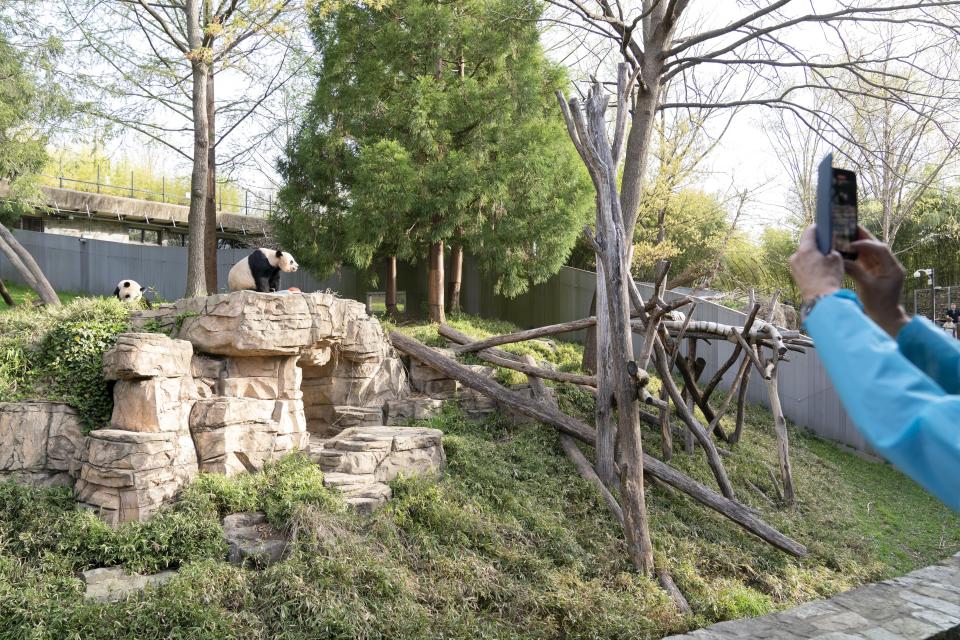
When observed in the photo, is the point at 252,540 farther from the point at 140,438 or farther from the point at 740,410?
the point at 740,410

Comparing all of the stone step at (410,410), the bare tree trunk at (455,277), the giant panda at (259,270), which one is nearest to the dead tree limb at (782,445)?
the stone step at (410,410)

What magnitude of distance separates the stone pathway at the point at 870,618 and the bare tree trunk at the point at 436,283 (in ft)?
27.0

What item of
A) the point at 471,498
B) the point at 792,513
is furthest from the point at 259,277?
the point at 792,513

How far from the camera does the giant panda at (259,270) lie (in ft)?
27.9

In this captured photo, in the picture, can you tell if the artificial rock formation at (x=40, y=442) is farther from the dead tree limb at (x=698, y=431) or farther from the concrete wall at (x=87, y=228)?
the concrete wall at (x=87, y=228)

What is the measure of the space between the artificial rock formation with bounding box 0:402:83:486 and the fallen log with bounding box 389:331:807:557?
445cm

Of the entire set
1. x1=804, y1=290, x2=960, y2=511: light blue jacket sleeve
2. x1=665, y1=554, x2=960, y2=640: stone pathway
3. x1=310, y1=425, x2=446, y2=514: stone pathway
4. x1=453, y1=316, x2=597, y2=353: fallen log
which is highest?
x1=804, y1=290, x2=960, y2=511: light blue jacket sleeve

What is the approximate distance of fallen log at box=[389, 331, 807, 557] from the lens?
8164mm

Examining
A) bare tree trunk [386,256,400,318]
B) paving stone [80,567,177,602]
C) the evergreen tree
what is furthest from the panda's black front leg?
bare tree trunk [386,256,400,318]

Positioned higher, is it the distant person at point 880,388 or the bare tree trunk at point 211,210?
the bare tree trunk at point 211,210

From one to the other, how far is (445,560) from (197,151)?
862 centimetres

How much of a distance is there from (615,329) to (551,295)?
32.8 ft

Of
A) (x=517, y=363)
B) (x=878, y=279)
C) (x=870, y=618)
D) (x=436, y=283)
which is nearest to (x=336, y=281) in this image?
(x=436, y=283)

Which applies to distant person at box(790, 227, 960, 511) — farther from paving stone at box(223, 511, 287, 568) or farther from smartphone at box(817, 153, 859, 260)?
paving stone at box(223, 511, 287, 568)
